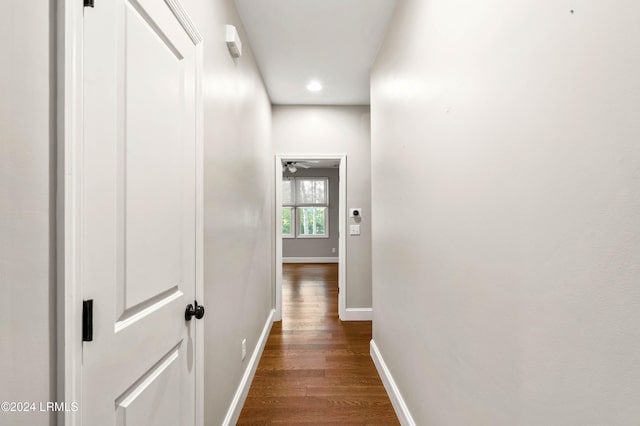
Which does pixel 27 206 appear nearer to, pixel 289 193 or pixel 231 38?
pixel 231 38

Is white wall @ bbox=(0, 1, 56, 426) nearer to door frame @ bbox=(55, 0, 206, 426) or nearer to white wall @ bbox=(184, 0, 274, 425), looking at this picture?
door frame @ bbox=(55, 0, 206, 426)

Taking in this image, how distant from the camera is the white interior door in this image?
2.30 ft

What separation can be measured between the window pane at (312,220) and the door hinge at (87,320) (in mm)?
7592

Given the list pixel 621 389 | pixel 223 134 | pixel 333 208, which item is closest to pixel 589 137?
pixel 621 389

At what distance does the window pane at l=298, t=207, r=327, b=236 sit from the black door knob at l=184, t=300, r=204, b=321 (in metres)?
7.04

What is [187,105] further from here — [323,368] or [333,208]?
[333,208]

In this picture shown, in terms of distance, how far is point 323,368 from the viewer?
250cm

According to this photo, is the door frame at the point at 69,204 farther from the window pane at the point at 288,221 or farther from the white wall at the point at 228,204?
the window pane at the point at 288,221

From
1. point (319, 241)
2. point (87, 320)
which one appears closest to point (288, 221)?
point (319, 241)

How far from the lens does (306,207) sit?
8.26 metres

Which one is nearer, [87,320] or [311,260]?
[87,320]

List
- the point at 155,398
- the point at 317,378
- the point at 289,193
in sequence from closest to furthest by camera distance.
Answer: the point at 155,398 < the point at 317,378 < the point at 289,193

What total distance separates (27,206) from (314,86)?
119 inches

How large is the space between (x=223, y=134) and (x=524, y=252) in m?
1.50
